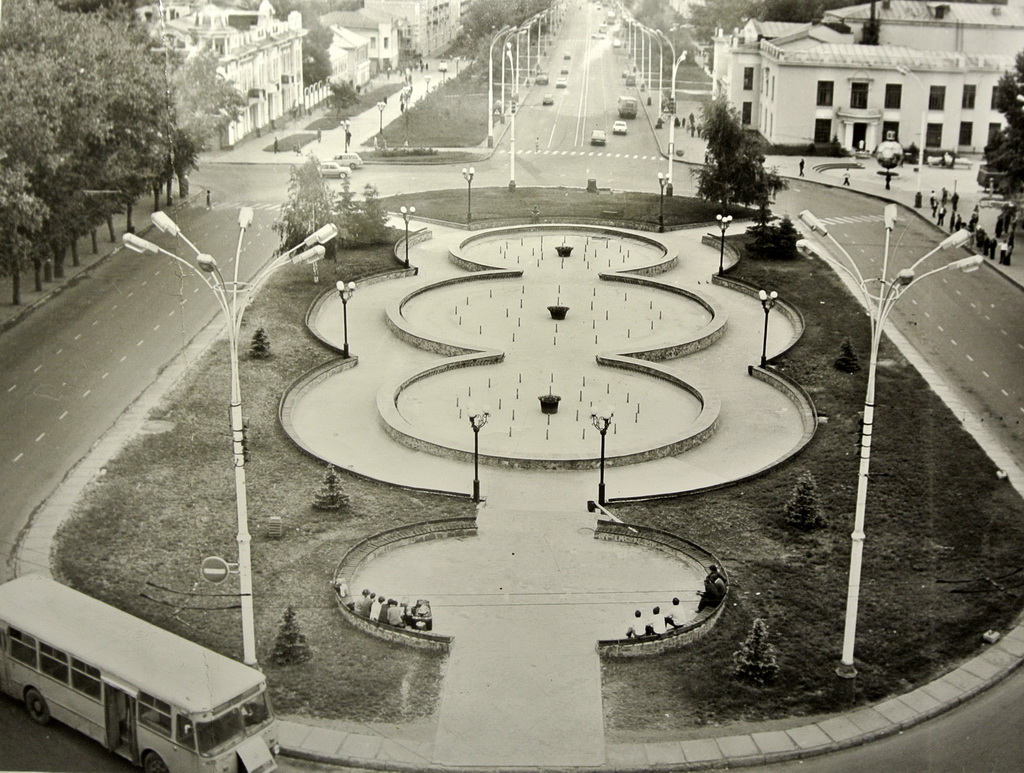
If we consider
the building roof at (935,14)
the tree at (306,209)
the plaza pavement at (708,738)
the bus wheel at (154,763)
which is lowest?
the plaza pavement at (708,738)

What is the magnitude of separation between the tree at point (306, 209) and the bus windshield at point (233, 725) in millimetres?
40881

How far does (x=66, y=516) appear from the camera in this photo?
3578cm

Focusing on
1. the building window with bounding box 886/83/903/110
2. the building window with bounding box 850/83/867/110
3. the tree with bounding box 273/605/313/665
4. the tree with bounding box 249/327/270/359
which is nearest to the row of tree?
the tree with bounding box 249/327/270/359

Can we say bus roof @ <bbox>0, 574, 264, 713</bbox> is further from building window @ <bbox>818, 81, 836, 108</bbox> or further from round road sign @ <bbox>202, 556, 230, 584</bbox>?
building window @ <bbox>818, 81, 836, 108</bbox>

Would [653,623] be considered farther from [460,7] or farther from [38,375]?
[460,7]

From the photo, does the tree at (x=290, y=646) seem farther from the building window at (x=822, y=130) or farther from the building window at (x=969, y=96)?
the building window at (x=969, y=96)

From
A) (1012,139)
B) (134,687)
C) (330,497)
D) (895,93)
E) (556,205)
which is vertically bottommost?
(330,497)

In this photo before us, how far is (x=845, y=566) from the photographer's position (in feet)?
109

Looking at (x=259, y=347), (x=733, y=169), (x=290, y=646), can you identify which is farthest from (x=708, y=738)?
(x=733, y=169)

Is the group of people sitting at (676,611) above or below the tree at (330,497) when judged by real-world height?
below

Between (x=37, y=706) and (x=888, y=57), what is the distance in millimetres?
87407

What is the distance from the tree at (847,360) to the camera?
49312 mm

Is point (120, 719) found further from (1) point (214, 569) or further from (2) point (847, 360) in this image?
(2) point (847, 360)

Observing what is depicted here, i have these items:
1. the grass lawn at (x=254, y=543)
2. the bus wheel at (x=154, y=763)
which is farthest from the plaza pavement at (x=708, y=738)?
the bus wheel at (x=154, y=763)
